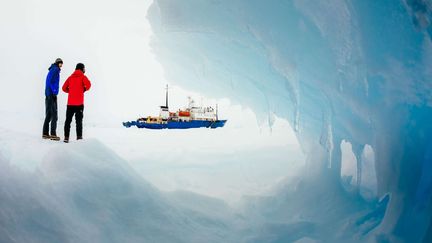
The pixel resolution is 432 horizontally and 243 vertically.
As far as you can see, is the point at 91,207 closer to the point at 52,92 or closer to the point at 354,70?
the point at 52,92

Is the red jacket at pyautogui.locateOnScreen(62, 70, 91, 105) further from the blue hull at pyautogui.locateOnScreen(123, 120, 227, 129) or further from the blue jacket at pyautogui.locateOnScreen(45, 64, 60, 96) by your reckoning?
the blue hull at pyautogui.locateOnScreen(123, 120, 227, 129)

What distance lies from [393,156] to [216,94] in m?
12.9

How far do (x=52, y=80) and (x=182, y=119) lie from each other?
3220 centimetres

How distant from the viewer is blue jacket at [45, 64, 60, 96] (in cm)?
675

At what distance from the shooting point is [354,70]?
598cm

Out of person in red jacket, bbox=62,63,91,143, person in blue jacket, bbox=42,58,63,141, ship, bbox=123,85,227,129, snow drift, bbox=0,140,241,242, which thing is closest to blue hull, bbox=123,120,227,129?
ship, bbox=123,85,227,129

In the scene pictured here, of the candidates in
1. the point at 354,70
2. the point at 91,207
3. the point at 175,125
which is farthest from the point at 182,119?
the point at 91,207

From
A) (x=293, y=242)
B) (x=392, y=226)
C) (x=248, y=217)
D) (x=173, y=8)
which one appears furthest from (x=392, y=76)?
(x=173, y=8)

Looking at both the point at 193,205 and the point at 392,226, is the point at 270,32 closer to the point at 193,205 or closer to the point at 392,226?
the point at 193,205

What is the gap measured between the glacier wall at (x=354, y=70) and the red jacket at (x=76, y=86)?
311 centimetres

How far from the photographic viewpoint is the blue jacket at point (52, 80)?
22.1 ft

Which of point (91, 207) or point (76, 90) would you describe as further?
point (76, 90)

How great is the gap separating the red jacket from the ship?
30442 mm

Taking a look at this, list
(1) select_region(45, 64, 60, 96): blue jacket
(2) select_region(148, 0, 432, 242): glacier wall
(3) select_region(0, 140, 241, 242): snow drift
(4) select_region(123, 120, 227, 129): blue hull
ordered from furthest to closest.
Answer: (4) select_region(123, 120, 227, 129): blue hull
(1) select_region(45, 64, 60, 96): blue jacket
(2) select_region(148, 0, 432, 242): glacier wall
(3) select_region(0, 140, 241, 242): snow drift
